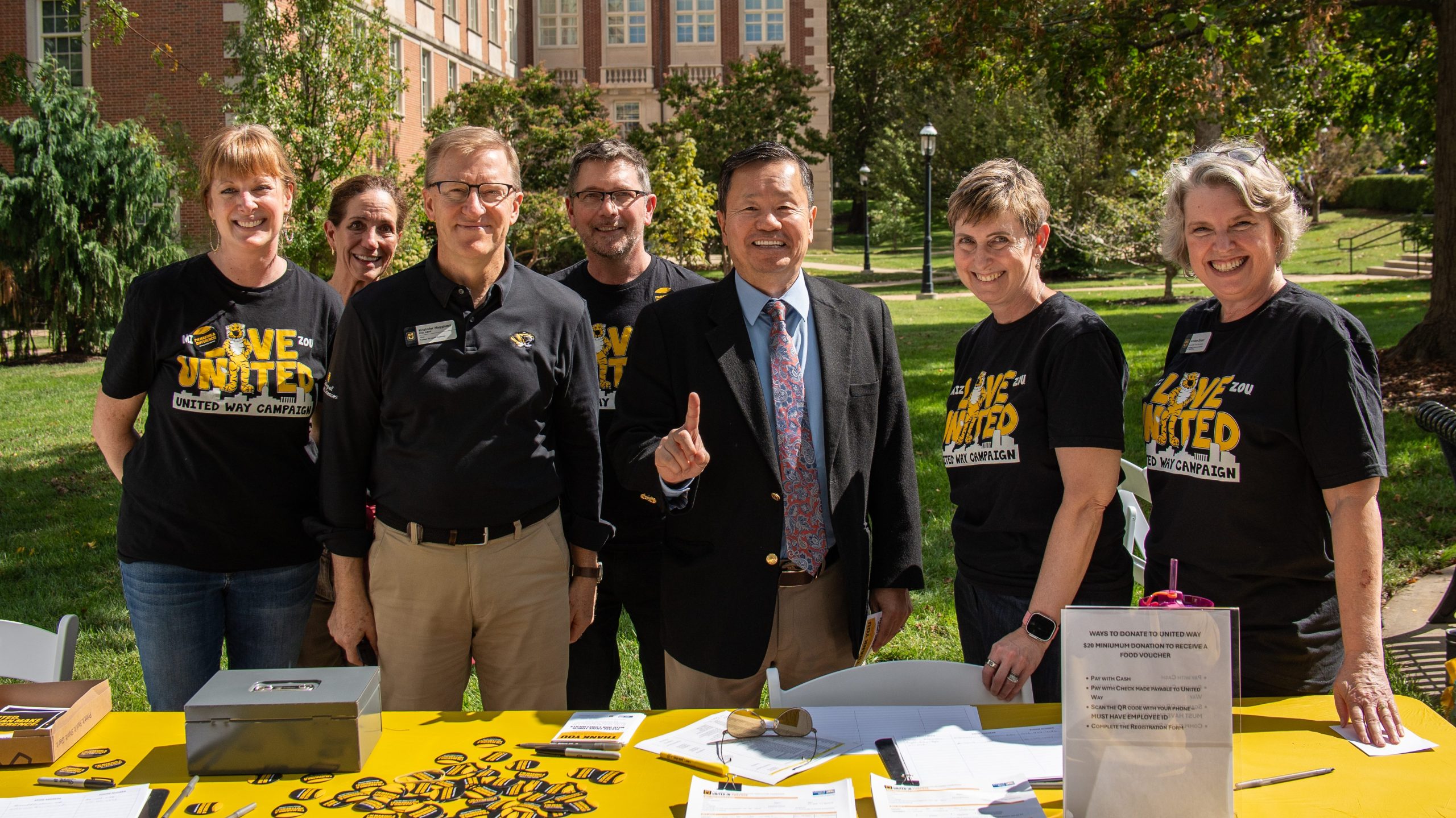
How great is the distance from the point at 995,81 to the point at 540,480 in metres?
10.5

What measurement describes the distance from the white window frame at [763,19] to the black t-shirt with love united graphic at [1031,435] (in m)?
40.1

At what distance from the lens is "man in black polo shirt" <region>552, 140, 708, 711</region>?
A: 3.66 meters

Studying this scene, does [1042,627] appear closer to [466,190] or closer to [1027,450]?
[1027,450]

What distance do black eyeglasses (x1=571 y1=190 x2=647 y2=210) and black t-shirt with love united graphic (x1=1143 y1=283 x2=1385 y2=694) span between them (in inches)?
81.8

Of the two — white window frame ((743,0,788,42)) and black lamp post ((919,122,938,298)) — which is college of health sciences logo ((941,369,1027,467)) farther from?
white window frame ((743,0,788,42))

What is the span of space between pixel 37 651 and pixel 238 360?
964 millimetres

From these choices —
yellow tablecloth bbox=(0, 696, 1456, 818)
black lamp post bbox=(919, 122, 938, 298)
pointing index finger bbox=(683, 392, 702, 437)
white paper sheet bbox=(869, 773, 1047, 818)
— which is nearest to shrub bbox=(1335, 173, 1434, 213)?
black lamp post bbox=(919, 122, 938, 298)

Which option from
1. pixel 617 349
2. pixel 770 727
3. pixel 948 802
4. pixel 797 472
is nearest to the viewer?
pixel 948 802

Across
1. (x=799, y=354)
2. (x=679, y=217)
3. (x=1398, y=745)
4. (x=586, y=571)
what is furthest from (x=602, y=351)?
(x=679, y=217)

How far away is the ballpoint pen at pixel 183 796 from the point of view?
1.95 metres

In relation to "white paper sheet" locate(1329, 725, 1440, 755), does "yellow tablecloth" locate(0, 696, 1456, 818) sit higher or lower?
lower

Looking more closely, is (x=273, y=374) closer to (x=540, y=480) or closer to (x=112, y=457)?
(x=112, y=457)

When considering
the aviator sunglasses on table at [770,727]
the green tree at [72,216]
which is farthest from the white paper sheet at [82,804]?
the green tree at [72,216]

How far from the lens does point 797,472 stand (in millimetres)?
2896
